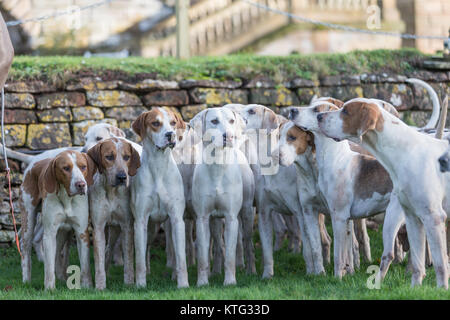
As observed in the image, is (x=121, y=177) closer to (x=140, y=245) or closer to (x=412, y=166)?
(x=140, y=245)

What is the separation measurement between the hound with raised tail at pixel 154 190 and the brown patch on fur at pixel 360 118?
1.85 m

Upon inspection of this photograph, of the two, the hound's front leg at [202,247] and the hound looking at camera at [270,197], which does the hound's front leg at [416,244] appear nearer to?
the hound looking at camera at [270,197]

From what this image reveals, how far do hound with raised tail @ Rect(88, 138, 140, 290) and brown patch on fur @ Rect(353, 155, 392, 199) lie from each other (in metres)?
2.19

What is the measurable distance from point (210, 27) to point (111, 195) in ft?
39.2

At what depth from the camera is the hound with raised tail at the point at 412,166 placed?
7.00 meters

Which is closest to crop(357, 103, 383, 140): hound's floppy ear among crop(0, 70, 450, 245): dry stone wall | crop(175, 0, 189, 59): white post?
crop(0, 70, 450, 245): dry stone wall

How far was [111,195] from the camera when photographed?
27.8ft

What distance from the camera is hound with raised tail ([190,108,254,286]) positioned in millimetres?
8195

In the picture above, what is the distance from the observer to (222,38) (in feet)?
65.2

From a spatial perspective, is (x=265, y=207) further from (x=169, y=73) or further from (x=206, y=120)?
(x=169, y=73)

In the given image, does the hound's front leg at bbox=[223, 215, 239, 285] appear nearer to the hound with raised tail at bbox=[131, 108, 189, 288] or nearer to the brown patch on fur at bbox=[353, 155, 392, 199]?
the hound with raised tail at bbox=[131, 108, 189, 288]

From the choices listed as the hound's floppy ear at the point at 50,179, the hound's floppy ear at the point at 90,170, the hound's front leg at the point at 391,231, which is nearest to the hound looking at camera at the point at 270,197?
the hound's front leg at the point at 391,231

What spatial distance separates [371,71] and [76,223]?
18.2 ft
